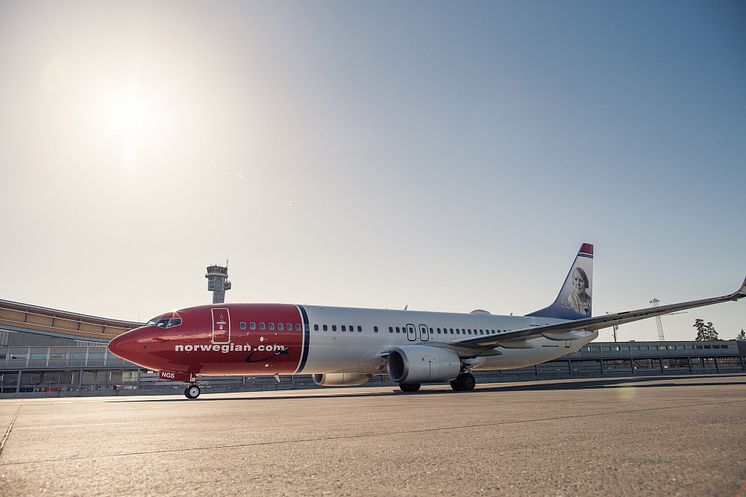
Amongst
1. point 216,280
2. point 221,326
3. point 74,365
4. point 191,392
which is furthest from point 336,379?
point 216,280

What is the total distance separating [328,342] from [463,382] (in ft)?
20.3

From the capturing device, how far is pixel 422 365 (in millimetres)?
18719

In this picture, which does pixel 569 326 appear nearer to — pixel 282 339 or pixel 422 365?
pixel 422 365

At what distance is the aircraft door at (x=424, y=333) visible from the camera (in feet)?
73.0

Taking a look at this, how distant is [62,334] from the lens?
125ft

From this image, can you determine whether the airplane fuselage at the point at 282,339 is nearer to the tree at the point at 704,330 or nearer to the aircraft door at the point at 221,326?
the aircraft door at the point at 221,326

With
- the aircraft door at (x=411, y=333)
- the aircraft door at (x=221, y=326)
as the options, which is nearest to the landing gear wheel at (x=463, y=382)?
the aircraft door at (x=411, y=333)

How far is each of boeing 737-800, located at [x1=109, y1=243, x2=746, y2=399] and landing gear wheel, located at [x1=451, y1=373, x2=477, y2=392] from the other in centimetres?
4

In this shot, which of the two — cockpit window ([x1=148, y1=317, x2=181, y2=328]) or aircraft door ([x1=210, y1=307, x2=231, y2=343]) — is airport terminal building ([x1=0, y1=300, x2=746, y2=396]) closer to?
cockpit window ([x1=148, y1=317, x2=181, y2=328])

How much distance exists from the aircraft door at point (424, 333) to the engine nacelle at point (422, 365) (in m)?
2.20

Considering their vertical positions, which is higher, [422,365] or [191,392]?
[422,365]

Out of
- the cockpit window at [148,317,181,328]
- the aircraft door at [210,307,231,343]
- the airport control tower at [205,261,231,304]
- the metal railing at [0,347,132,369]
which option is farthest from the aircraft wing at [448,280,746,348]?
the airport control tower at [205,261,231,304]

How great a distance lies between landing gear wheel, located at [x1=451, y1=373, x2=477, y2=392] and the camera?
20688 mm

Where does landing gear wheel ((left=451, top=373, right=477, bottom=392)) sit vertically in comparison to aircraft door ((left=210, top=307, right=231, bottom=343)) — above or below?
below
